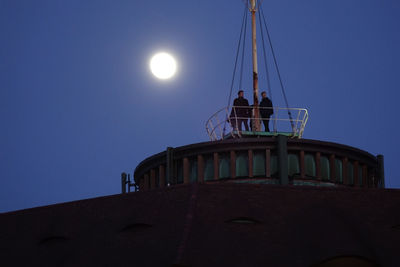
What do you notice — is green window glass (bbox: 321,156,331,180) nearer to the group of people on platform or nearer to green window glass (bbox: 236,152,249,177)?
the group of people on platform

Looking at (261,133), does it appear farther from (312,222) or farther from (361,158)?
(312,222)

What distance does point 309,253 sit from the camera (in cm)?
2034

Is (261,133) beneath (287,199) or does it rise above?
above

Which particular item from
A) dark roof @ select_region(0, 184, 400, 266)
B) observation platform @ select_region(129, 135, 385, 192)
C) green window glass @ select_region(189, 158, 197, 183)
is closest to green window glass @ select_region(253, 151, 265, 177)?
observation platform @ select_region(129, 135, 385, 192)

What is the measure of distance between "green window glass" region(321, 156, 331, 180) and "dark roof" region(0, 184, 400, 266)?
343 centimetres

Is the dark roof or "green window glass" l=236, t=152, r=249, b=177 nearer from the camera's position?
the dark roof

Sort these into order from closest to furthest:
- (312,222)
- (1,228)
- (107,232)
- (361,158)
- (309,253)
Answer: (309,253) → (312,222) → (107,232) → (1,228) → (361,158)

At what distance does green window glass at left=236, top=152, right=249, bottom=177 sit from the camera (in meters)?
27.4

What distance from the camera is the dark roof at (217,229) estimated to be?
20.4 metres

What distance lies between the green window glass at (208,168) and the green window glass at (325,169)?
5063 millimetres

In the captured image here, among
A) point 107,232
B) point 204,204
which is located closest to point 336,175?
point 204,204

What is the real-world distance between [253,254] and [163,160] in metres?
9.94

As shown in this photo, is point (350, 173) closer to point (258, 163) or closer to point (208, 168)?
point (258, 163)

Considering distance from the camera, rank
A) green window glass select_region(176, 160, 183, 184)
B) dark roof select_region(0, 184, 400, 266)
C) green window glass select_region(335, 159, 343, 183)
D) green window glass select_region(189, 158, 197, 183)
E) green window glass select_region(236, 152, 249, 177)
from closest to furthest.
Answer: dark roof select_region(0, 184, 400, 266) < green window glass select_region(236, 152, 249, 177) < green window glass select_region(189, 158, 197, 183) < green window glass select_region(335, 159, 343, 183) < green window glass select_region(176, 160, 183, 184)
